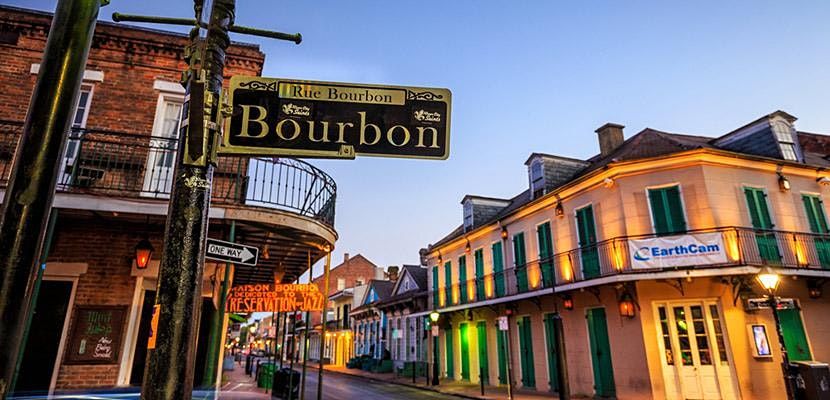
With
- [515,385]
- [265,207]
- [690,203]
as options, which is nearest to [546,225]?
[690,203]

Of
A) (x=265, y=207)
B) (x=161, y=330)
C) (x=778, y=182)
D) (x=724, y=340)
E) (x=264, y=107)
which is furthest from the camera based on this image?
(x=778, y=182)

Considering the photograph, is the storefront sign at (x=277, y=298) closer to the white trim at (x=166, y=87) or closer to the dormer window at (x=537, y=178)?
the white trim at (x=166, y=87)

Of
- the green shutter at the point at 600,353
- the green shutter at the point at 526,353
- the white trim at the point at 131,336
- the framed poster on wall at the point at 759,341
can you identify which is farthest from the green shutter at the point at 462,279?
the white trim at the point at 131,336

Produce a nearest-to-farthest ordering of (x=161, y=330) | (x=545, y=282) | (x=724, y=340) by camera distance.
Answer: (x=161, y=330), (x=724, y=340), (x=545, y=282)

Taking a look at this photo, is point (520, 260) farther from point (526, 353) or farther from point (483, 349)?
point (483, 349)

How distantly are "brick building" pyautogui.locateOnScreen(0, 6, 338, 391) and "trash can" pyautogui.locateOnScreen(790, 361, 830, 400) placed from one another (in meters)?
10.8

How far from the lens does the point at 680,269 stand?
12.3 metres

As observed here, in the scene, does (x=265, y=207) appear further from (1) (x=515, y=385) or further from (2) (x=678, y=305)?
(1) (x=515, y=385)

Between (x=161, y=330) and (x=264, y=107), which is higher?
(x=264, y=107)

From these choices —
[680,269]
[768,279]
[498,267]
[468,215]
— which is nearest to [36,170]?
[768,279]

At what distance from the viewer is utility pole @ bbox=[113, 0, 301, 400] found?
1.97m

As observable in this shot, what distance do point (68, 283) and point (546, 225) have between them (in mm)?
14776

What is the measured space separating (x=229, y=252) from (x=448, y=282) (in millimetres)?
21786

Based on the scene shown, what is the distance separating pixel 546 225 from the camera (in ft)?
57.1
